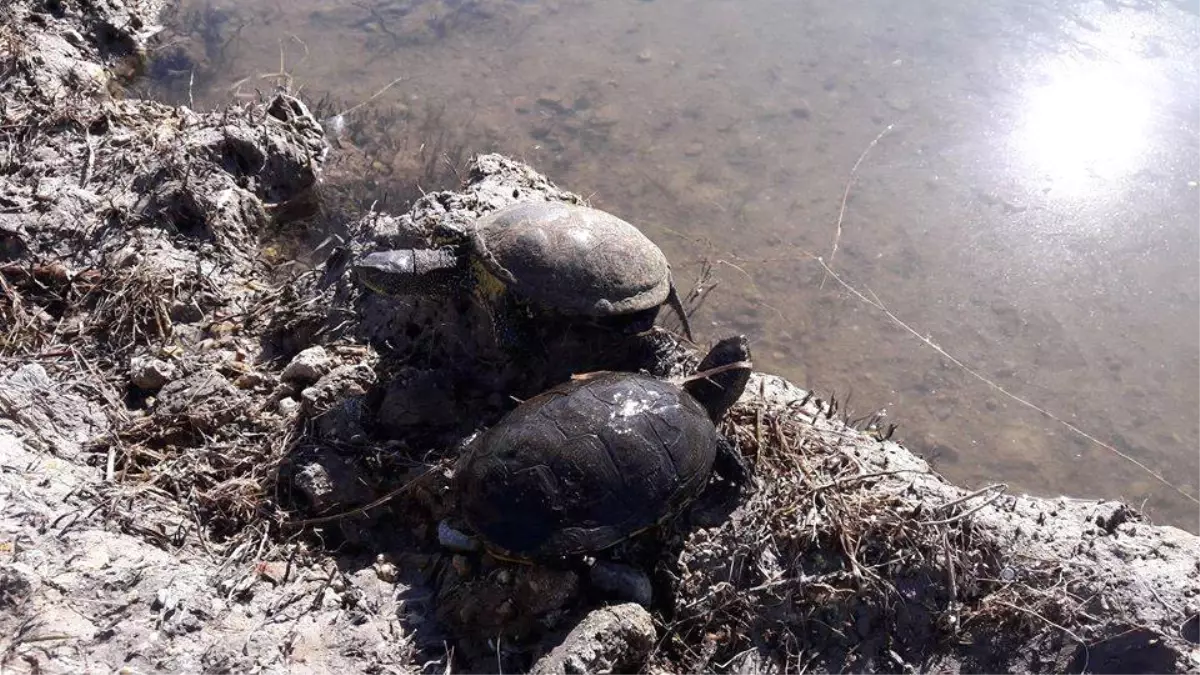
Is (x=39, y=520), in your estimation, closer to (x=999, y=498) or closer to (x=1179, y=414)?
(x=999, y=498)

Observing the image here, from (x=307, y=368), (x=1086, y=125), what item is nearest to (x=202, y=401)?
(x=307, y=368)

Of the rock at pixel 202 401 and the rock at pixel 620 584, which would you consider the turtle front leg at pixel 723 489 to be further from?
the rock at pixel 202 401

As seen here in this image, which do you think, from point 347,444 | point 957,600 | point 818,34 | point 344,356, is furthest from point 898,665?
point 818,34

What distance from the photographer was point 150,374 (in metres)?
4.33

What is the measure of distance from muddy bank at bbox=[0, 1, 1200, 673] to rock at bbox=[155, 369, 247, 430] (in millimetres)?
13

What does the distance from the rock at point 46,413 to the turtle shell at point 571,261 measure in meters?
2.03

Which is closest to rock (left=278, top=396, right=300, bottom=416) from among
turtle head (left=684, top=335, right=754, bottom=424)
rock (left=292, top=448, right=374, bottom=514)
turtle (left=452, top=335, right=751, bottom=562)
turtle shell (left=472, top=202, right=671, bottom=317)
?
rock (left=292, top=448, right=374, bottom=514)

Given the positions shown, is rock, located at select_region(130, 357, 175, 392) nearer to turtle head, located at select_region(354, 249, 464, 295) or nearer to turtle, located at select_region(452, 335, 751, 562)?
turtle head, located at select_region(354, 249, 464, 295)

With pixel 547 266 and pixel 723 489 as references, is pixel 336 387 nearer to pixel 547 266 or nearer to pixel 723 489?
pixel 547 266

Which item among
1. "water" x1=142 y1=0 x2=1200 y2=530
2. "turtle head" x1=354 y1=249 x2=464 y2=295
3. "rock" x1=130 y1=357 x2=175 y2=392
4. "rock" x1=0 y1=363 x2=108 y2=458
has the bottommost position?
"water" x1=142 y1=0 x2=1200 y2=530

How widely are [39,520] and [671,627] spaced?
252 cm

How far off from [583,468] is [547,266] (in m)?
1.27

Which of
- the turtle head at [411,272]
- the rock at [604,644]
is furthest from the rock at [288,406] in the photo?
the rock at [604,644]

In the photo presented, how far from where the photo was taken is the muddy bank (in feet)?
10.8
